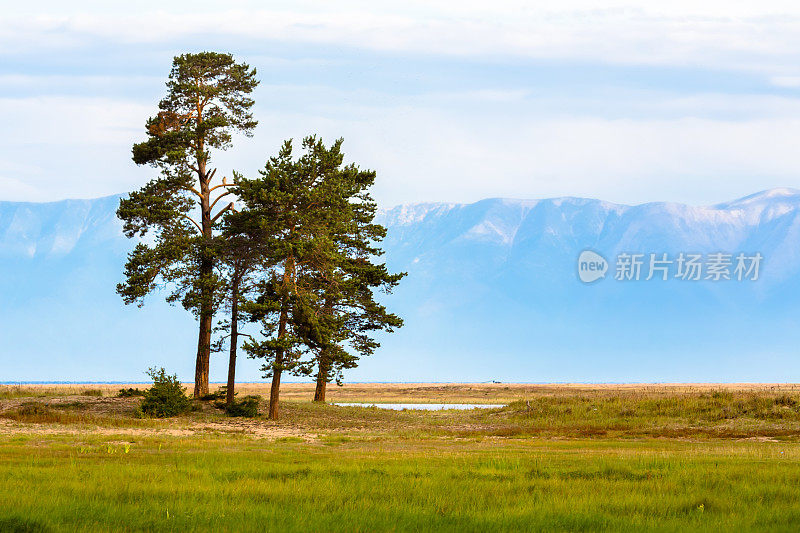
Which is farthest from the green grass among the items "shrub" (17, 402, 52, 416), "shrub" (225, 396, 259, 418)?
"shrub" (225, 396, 259, 418)

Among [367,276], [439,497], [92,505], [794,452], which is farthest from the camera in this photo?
[367,276]

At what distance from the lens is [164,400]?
144ft

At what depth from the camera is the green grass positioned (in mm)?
14492

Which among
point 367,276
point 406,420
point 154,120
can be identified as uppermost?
point 154,120

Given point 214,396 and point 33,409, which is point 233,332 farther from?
point 33,409

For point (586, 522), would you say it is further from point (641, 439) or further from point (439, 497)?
point (641, 439)

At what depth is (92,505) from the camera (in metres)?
15.5

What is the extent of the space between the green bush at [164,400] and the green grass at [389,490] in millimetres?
15538

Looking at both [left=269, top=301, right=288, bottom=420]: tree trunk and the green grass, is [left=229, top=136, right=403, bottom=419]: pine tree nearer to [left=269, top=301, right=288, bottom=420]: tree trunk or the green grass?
[left=269, top=301, right=288, bottom=420]: tree trunk

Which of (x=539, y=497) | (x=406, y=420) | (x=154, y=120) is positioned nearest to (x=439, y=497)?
(x=539, y=497)

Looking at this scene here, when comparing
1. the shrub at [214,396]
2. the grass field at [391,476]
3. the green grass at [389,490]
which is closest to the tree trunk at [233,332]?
the shrub at [214,396]

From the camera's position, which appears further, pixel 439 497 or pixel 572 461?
pixel 572 461

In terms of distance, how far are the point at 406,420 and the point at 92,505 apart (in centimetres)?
3338

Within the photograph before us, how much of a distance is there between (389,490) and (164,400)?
28.6m
